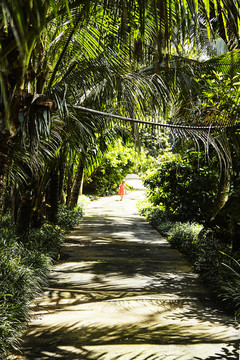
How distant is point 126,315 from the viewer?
5281 mm

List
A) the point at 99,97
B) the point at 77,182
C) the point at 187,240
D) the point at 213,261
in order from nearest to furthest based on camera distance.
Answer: the point at 213,261 → the point at 99,97 → the point at 187,240 → the point at 77,182

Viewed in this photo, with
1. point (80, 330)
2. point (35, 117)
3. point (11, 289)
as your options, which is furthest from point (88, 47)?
point (80, 330)

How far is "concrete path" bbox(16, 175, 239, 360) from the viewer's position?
4.15 metres

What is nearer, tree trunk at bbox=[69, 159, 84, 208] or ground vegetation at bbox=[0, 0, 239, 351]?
ground vegetation at bbox=[0, 0, 239, 351]

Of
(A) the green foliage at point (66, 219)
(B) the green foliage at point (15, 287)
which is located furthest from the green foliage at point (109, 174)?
(B) the green foliage at point (15, 287)

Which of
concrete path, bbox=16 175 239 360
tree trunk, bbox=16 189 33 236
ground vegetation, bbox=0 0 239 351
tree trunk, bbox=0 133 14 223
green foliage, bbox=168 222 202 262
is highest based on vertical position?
ground vegetation, bbox=0 0 239 351

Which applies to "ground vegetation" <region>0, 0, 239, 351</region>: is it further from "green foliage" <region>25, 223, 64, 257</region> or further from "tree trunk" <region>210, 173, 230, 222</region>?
"green foliage" <region>25, 223, 64, 257</region>

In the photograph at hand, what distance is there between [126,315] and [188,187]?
6532 millimetres

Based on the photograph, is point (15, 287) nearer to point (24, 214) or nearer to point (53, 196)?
point (24, 214)

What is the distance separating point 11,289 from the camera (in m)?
5.09

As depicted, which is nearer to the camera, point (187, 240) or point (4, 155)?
point (4, 155)

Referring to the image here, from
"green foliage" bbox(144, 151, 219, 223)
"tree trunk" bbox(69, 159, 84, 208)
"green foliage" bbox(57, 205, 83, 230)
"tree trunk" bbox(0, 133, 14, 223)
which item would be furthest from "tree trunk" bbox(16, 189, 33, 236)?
"tree trunk" bbox(69, 159, 84, 208)

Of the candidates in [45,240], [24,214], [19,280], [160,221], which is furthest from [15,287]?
[160,221]

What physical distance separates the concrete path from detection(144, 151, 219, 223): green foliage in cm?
238
